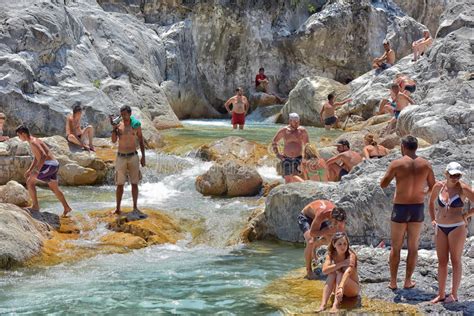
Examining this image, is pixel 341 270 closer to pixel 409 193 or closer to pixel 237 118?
pixel 409 193

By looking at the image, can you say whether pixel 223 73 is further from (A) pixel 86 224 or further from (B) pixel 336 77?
(A) pixel 86 224

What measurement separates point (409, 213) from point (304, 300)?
1.37m

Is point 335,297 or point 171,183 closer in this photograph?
point 335,297

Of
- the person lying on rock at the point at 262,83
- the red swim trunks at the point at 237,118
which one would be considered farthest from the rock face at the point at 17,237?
the person lying on rock at the point at 262,83

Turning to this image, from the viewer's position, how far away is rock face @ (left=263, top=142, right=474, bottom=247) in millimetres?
8547

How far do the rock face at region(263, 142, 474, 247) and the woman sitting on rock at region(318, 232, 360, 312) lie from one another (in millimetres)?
2539

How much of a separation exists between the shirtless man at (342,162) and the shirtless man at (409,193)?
3589 mm

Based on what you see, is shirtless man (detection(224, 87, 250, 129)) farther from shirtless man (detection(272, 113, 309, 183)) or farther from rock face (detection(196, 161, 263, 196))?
shirtless man (detection(272, 113, 309, 183))

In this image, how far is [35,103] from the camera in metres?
16.0

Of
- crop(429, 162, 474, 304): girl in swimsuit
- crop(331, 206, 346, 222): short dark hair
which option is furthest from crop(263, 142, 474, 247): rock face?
crop(429, 162, 474, 304): girl in swimsuit

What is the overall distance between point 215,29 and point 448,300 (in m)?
21.1

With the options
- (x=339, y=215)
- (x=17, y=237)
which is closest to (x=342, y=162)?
(x=339, y=215)

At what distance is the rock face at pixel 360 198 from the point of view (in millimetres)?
8547

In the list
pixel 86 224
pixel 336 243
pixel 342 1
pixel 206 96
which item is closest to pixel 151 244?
pixel 86 224
